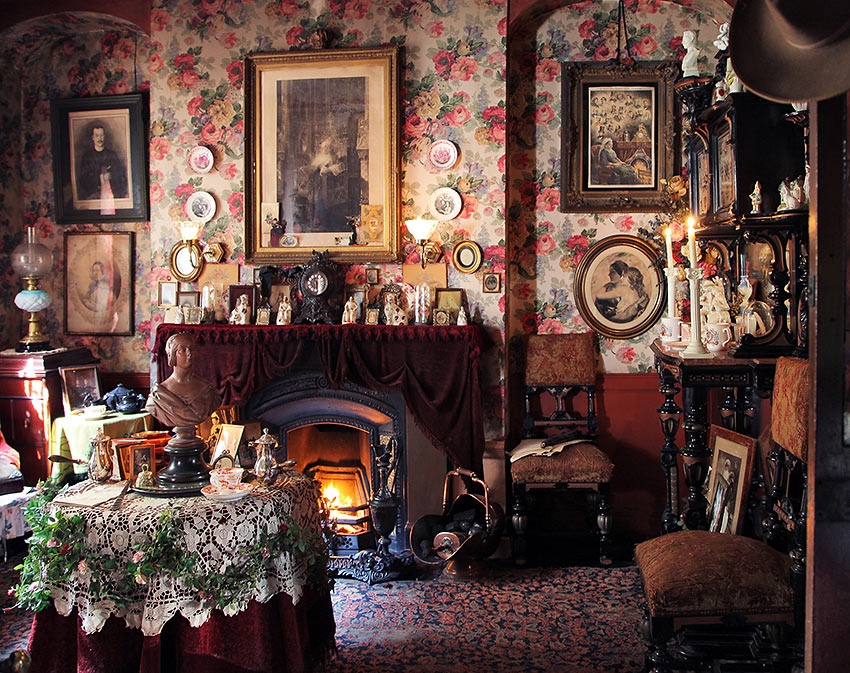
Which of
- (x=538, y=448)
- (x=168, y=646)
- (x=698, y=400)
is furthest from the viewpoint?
(x=538, y=448)

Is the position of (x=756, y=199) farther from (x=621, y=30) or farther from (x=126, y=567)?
(x=126, y=567)

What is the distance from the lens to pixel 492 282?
16.4 feet

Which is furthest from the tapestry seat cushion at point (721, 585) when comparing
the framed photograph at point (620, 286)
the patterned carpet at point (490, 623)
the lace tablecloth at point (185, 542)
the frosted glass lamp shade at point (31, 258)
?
Answer: the frosted glass lamp shade at point (31, 258)

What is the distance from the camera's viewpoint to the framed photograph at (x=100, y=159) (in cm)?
561

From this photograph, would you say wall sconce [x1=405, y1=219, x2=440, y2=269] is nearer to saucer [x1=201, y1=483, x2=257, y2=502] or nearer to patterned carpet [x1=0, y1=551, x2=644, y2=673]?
patterned carpet [x1=0, y1=551, x2=644, y2=673]

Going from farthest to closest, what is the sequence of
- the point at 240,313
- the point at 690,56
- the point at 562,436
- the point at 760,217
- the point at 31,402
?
1. the point at 31,402
2. the point at 240,313
3. the point at 562,436
4. the point at 690,56
5. the point at 760,217

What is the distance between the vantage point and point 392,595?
14.1 feet

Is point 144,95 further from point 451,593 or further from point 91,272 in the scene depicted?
point 451,593

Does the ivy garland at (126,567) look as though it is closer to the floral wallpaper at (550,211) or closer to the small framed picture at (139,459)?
the small framed picture at (139,459)

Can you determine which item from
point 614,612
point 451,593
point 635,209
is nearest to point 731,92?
point 635,209

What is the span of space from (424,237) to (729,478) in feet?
7.76

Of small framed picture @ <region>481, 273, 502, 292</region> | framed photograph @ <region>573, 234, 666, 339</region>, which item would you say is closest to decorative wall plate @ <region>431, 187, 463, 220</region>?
small framed picture @ <region>481, 273, 502, 292</region>

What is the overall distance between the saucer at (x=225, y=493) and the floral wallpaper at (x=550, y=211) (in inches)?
109

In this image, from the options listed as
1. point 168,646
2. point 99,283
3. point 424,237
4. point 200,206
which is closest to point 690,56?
point 424,237
